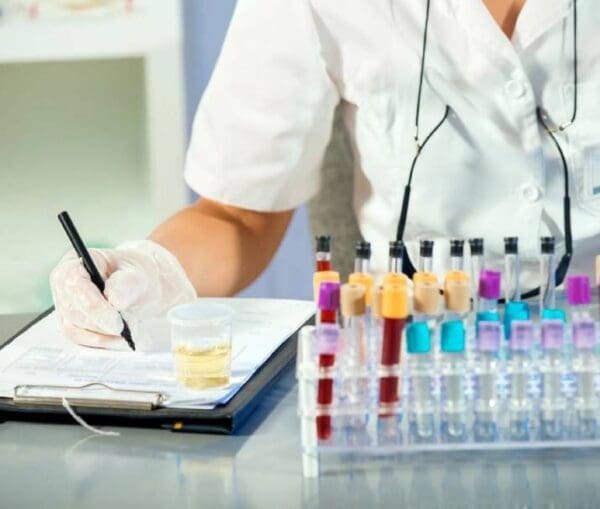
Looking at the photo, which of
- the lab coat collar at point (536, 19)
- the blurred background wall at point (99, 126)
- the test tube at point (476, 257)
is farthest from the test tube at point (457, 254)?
the blurred background wall at point (99, 126)

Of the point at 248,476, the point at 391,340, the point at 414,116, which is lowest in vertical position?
the point at 248,476

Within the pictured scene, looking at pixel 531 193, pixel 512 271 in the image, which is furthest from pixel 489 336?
pixel 531 193

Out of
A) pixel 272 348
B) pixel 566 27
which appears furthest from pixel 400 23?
pixel 272 348

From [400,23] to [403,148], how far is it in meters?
0.14

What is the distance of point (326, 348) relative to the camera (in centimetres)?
80

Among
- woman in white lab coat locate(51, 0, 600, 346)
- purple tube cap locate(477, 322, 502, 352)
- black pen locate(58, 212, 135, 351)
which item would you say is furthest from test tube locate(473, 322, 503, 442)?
woman in white lab coat locate(51, 0, 600, 346)

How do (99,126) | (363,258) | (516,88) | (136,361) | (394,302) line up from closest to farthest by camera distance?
(394,302) → (363,258) → (136,361) → (516,88) → (99,126)

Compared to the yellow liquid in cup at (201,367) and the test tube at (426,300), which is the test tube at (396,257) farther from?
the yellow liquid in cup at (201,367)

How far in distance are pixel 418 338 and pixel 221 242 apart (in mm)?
544

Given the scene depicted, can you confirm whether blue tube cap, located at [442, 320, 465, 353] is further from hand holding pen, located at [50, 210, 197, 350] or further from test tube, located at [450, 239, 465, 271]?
hand holding pen, located at [50, 210, 197, 350]

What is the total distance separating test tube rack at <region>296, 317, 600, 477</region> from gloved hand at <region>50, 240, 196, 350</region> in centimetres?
29

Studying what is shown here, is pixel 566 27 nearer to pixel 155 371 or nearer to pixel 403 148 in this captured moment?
pixel 403 148

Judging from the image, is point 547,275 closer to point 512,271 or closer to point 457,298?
point 512,271

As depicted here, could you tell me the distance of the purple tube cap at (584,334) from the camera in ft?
2.62
